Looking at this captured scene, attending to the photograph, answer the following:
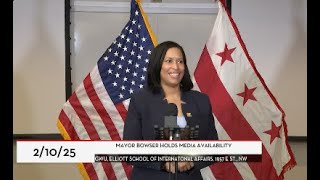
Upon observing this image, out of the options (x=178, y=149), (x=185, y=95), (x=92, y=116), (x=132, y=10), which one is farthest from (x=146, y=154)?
(x=132, y=10)

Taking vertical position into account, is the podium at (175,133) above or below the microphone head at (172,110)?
below

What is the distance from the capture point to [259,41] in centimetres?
267

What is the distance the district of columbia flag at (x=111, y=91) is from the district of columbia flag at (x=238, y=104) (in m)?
0.44

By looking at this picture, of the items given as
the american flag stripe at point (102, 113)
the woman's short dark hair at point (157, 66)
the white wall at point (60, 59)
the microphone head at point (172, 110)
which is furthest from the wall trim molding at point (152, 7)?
the microphone head at point (172, 110)

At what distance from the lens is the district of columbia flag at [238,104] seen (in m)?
2.21

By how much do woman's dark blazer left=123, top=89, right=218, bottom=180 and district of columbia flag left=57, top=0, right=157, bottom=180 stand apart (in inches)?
35.9

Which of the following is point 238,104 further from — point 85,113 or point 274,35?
point 85,113

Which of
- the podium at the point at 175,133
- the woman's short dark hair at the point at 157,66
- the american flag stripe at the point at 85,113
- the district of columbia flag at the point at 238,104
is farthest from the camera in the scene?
the american flag stripe at the point at 85,113

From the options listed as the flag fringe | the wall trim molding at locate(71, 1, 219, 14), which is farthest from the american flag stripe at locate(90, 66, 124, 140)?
the wall trim molding at locate(71, 1, 219, 14)

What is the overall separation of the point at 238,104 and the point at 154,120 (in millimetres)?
989

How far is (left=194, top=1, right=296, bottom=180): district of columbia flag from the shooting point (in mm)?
2213

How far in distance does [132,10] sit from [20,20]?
87cm

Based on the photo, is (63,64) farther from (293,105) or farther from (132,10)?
(293,105)

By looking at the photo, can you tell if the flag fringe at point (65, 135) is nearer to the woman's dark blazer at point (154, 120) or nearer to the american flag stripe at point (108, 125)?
the american flag stripe at point (108, 125)
